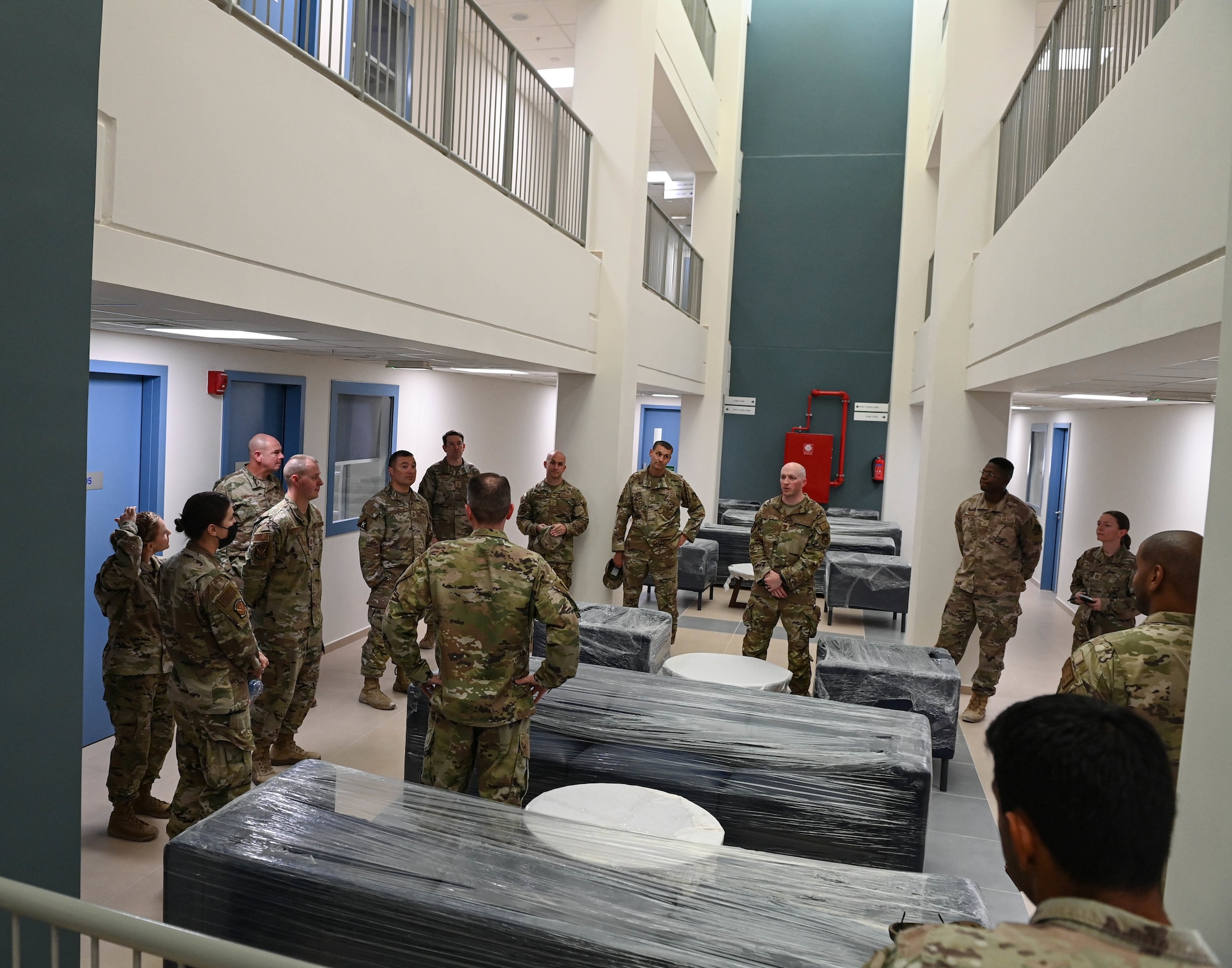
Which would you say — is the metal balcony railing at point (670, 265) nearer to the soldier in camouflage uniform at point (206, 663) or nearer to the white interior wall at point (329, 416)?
the white interior wall at point (329, 416)

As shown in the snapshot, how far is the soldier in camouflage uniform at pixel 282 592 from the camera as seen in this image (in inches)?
180

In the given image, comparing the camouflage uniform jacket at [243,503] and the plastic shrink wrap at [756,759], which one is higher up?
the camouflage uniform jacket at [243,503]

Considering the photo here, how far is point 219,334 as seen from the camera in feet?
15.4

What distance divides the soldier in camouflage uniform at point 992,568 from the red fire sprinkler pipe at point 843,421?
20.7ft

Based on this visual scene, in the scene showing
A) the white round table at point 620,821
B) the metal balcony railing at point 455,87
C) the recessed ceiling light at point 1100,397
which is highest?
the metal balcony railing at point 455,87

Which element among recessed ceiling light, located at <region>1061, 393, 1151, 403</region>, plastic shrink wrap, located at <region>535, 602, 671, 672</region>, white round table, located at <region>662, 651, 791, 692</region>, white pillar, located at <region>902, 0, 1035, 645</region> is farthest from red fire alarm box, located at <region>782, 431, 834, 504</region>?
white round table, located at <region>662, 651, 791, 692</region>

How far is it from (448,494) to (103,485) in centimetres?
283

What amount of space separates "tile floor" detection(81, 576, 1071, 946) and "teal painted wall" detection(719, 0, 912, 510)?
15.2 feet

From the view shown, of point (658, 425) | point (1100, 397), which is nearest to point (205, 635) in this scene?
point (1100, 397)

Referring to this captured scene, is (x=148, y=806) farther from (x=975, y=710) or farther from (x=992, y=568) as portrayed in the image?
(x=992, y=568)

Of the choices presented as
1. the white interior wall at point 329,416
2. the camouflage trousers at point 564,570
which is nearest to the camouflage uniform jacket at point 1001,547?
the camouflage trousers at point 564,570

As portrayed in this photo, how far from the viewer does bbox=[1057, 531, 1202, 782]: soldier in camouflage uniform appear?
2408 mm

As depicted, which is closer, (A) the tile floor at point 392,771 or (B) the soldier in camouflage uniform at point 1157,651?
(B) the soldier in camouflage uniform at point 1157,651

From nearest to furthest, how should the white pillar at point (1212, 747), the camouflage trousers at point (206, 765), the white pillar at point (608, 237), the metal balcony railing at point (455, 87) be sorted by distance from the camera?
the white pillar at point (1212, 747) < the camouflage trousers at point (206, 765) < the metal balcony railing at point (455, 87) < the white pillar at point (608, 237)
